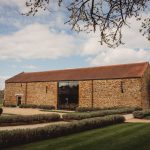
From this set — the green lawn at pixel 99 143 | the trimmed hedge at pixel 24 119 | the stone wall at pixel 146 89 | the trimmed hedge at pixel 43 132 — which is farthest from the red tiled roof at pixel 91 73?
the green lawn at pixel 99 143

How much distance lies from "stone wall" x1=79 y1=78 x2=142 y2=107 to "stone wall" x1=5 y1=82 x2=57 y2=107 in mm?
6505

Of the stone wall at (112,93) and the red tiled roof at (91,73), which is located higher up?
the red tiled roof at (91,73)

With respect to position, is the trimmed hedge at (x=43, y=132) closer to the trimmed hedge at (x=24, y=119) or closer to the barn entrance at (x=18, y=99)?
the trimmed hedge at (x=24, y=119)

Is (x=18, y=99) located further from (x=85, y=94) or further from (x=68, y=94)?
(x=85, y=94)

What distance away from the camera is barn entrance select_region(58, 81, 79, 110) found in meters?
48.2

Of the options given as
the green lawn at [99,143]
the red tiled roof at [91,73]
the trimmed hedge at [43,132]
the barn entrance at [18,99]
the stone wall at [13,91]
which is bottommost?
the green lawn at [99,143]

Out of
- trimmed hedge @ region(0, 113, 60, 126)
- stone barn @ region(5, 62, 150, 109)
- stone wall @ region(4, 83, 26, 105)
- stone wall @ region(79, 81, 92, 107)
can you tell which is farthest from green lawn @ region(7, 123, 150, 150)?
stone wall @ region(4, 83, 26, 105)

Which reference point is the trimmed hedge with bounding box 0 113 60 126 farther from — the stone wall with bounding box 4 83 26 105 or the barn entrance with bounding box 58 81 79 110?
the stone wall with bounding box 4 83 26 105

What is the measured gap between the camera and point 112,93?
43.2m

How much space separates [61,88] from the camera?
1992 inches

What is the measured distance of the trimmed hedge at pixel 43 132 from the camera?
582 inches

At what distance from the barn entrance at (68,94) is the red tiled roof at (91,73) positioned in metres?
1.05

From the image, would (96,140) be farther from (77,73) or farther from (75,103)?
(77,73)

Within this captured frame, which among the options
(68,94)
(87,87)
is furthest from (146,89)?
(68,94)
